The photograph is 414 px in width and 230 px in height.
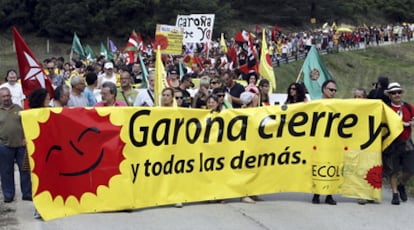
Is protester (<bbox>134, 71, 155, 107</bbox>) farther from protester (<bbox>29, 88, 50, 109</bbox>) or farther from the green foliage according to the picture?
the green foliage

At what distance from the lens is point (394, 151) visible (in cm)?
1012

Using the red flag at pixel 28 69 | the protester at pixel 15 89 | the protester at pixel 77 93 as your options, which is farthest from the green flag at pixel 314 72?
the red flag at pixel 28 69

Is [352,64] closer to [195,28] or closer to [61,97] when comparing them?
[195,28]

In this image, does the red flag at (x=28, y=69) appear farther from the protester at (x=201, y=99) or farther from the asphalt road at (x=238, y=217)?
the protester at (x=201, y=99)

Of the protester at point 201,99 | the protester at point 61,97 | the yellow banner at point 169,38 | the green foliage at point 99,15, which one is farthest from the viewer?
the green foliage at point 99,15

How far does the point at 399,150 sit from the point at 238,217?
2.65m

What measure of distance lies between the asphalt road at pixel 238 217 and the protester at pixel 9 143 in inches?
11.4

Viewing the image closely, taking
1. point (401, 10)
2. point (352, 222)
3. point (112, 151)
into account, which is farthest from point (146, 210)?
point (401, 10)

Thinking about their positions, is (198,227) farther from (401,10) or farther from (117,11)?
(401,10)

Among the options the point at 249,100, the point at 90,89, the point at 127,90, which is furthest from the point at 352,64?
the point at 249,100

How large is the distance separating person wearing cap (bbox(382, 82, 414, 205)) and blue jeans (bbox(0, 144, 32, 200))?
499 centimetres

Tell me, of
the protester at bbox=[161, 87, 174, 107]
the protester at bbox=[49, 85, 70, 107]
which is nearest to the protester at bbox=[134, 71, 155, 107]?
the protester at bbox=[161, 87, 174, 107]

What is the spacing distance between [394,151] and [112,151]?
3.92 m

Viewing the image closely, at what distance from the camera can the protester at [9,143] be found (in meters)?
9.80
